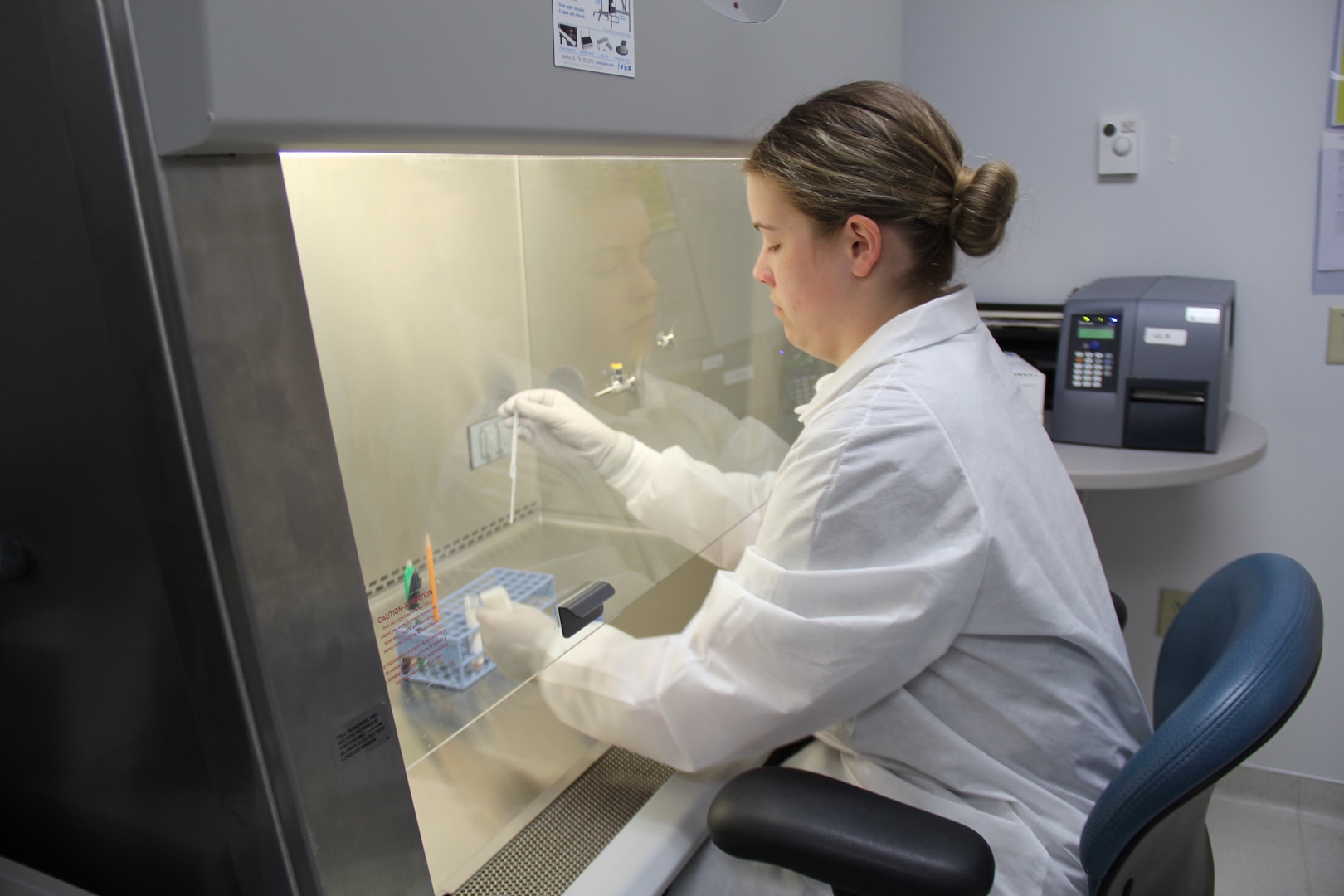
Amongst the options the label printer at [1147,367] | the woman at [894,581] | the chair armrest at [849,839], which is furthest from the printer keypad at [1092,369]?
the chair armrest at [849,839]

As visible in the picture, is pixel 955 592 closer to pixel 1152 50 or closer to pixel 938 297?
pixel 938 297

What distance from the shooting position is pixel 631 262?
111cm

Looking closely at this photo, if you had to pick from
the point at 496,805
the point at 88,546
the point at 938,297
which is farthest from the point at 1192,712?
the point at 88,546

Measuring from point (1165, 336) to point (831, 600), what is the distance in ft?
3.72

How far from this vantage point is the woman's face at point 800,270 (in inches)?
40.8

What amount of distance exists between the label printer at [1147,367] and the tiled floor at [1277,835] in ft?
2.49

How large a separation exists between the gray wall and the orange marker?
132cm

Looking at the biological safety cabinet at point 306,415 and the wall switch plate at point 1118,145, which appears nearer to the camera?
the biological safety cabinet at point 306,415

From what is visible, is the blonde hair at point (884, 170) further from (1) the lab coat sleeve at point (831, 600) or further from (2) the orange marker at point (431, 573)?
(2) the orange marker at point (431, 573)

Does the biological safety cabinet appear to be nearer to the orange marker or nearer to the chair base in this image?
the orange marker

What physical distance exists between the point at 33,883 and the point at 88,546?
1.13 feet

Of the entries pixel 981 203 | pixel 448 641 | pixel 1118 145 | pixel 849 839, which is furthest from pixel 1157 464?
pixel 448 641

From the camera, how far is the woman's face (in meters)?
1.04

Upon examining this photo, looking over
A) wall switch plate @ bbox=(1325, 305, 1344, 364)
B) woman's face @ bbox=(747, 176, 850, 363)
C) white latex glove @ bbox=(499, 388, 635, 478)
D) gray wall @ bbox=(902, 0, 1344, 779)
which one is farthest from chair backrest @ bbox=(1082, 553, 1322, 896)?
wall switch plate @ bbox=(1325, 305, 1344, 364)
